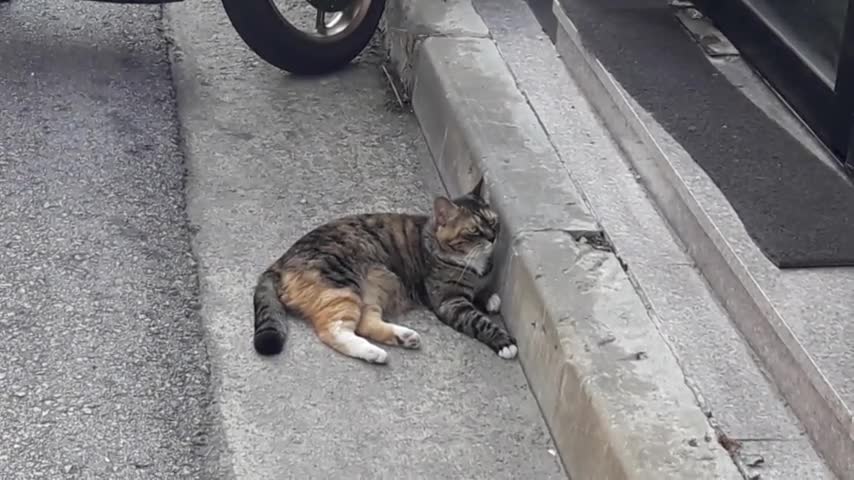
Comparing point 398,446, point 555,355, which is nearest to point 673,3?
point 555,355

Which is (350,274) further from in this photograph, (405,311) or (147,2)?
(147,2)

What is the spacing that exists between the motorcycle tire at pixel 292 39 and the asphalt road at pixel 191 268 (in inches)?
3.7

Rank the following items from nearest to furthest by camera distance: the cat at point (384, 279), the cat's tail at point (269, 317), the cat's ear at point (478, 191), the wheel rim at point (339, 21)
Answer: the cat's tail at point (269, 317) < the cat at point (384, 279) < the cat's ear at point (478, 191) < the wheel rim at point (339, 21)

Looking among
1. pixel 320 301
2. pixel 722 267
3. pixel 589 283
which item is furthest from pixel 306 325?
pixel 722 267

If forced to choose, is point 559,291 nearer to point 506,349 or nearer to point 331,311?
point 506,349

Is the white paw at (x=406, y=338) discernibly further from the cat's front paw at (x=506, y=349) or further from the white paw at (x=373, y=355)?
the cat's front paw at (x=506, y=349)

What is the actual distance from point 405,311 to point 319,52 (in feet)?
5.46

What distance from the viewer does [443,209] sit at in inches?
175

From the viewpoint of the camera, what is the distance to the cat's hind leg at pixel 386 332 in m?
4.22

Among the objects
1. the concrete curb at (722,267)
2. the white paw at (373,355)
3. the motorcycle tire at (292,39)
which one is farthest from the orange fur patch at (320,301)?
the motorcycle tire at (292,39)

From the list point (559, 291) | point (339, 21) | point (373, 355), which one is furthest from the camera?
point (339, 21)

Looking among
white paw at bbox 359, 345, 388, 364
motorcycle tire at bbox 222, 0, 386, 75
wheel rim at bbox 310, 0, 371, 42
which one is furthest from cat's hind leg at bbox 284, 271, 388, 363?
wheel rim at bbox 310, 0, 371, 42

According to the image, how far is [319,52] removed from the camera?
18.9 feet

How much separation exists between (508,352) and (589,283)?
0.33 m
